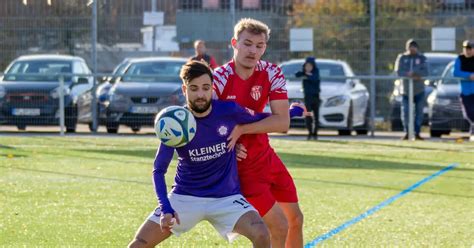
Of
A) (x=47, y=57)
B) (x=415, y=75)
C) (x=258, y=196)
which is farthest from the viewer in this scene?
(x=47, y=57)

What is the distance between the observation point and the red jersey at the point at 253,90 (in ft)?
25.3

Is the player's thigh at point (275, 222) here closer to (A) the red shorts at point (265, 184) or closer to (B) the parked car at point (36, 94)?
(A) the red shorts at point (265, 184)

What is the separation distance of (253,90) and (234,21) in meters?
18.8

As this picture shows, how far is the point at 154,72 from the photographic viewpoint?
83.8ft

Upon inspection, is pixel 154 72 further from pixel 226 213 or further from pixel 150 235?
pixel 150 235

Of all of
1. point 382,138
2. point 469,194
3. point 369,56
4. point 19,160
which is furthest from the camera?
point 369,56

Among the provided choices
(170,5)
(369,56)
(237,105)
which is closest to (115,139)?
(170,5)

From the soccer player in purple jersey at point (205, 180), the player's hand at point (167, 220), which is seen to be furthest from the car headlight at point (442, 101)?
the player's hand at point (167, 220)

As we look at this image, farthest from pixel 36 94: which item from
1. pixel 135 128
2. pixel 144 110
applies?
pixel 144 110

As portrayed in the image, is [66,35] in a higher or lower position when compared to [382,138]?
higher

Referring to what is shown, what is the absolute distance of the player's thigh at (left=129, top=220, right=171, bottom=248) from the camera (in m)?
6.87

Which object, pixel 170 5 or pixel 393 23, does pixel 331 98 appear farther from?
pixel 170 5

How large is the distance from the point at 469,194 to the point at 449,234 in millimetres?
3731

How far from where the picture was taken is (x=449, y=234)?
1035 centimetres
